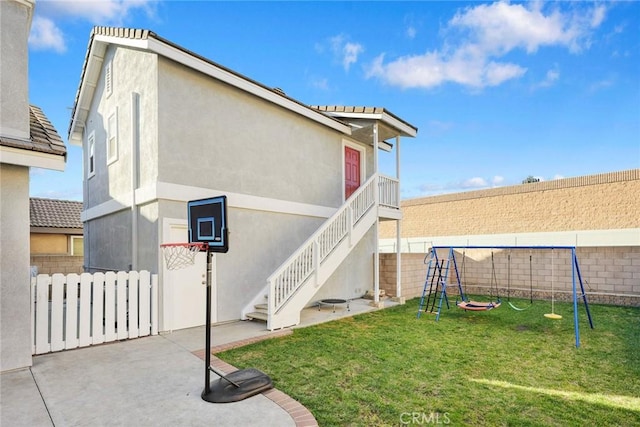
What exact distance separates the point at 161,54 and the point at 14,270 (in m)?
4.88

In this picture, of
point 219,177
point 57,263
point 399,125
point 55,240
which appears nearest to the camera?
point 219,177

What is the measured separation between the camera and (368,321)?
28.0 feet

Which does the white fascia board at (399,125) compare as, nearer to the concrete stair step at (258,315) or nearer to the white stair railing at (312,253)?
the white stair railing at (312,253)

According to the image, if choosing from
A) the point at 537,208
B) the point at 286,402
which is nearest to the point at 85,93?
the point at 286,402

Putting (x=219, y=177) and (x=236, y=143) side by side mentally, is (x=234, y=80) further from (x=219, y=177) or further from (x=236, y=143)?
(x=219, y=177)

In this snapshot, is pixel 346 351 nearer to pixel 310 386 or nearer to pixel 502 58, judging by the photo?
pixel 310 386

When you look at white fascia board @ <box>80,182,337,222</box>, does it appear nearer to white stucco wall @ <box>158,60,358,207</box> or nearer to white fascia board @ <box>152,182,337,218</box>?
white fascia board @ <box>152,182,337,218</box>

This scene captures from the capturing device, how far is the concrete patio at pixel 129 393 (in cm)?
355

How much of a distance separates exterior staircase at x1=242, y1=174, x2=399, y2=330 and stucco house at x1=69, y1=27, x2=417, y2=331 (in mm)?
31

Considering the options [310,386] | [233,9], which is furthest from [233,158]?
[310,386]

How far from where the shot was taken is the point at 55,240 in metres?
16.5

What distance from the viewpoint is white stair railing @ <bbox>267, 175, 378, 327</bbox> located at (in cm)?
756

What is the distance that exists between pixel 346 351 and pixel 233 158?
530 centimetres

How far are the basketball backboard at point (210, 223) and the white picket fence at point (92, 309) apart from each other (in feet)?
10.3
